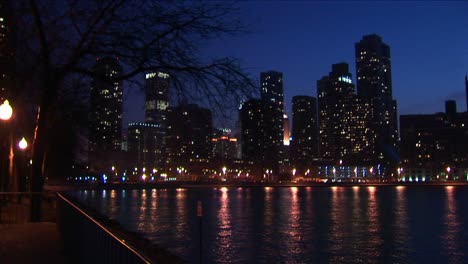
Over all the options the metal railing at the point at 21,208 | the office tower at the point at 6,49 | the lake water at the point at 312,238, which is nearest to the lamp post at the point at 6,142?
the office tower at the point at 6,49

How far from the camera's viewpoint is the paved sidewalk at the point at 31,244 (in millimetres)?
12099

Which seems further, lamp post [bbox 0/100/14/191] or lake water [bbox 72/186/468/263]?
lake water [bbox 72/186/468/263]

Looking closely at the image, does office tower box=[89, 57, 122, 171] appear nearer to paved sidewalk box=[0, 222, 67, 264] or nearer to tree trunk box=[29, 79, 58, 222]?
tree trunk box=[29, 79, 58, 222]

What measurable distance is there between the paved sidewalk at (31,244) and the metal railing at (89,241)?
36 cm

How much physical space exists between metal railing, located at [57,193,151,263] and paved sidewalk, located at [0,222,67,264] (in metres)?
0.36

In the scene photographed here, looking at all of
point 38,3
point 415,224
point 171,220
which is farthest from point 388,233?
point 38,3

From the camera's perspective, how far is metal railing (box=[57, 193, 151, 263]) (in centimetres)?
699

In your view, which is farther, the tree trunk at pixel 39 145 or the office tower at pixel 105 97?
the tree trunk at pixel 39 145

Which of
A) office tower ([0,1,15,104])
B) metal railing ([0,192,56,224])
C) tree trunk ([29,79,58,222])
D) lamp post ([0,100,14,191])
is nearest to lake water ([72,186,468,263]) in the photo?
metal railing ([0,192,56,224])

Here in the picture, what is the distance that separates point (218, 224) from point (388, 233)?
854 centimetres

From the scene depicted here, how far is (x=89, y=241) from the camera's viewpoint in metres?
10.2

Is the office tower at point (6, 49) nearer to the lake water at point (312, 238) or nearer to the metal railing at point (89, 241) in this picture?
the metal railing at point (89, 241)

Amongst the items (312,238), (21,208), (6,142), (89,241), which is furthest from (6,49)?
(6,142)

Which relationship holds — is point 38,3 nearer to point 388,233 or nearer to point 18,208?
point 18,208
